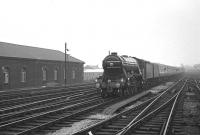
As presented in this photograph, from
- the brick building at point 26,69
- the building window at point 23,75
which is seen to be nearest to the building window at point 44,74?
the brick building at point 26,69

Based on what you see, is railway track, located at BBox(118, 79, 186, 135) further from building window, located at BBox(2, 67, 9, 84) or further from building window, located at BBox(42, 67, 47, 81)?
building window, located at BBox(42, 67, 47, 81)

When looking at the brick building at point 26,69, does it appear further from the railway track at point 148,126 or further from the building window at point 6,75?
the railway track at point 148,126

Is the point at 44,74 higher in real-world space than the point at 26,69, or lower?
lower

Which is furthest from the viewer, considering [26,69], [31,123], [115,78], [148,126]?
[26,69]

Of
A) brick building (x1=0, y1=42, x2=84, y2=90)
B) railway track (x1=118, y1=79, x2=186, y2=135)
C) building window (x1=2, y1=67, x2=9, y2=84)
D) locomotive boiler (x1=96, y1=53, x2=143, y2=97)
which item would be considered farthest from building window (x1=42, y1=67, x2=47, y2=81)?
railway track (x1=118, y1=79, x2=186, y2=135)

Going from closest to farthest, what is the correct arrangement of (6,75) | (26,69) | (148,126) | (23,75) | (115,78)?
1. (148,126)
2. (115,78)
3. (6,75)
4. (23,75)
5. (26,69)

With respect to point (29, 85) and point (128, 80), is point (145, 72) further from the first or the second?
point (29, 85)

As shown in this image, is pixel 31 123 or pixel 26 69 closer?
pixel 31 123

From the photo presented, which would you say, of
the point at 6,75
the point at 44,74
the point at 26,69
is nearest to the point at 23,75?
the point at 26,69

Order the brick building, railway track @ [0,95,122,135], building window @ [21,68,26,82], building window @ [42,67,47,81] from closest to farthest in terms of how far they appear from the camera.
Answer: railway track @ [0,95,122,135]
the brick building
building window @ [21,68,26,82]
building window @ [42,67,47,81]

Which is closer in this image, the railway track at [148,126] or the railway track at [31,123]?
the railway track at [148,126]

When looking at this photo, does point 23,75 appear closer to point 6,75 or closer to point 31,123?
point 6,75

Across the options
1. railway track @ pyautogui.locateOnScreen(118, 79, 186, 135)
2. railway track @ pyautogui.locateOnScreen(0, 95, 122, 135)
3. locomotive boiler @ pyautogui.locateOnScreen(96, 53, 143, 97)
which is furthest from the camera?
locomotive boiler @ pyautogui.locateOnScreen(96, 53, 143, 97)

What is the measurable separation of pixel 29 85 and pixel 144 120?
1106 inches
